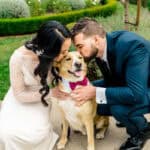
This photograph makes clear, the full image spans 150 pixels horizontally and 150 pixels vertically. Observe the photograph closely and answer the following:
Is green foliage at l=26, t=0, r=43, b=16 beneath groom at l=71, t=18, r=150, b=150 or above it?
beneath

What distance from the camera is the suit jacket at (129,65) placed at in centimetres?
448

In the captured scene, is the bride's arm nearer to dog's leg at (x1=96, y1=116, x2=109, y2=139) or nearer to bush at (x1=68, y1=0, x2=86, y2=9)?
dog's leg at (x1=96, y1=116, x2=109, y2=139)

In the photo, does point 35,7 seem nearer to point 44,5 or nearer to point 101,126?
point 44,5

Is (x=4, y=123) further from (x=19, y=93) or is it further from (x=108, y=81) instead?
(x=108, y=81)

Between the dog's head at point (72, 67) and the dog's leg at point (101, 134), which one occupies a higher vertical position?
the dog's head at point (72, 67)

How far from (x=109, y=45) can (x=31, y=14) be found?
20.6 feet

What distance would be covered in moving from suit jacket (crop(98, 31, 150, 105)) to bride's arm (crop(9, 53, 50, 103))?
68cm

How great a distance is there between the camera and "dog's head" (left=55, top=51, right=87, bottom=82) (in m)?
4.47

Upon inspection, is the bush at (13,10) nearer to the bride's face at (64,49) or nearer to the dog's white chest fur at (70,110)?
the dog's white chest fur at (70,110)

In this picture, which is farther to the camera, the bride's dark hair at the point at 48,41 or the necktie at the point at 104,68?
the necktie at the point at 104,68

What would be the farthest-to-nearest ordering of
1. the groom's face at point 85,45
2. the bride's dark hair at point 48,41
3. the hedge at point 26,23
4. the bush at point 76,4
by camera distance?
1. the bush at point 76,4
2. the hedge at point 26,23
3. the groom's face at point 85,45
4. the bride's dark hair at point 48,41

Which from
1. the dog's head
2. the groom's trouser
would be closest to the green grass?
the dog's head

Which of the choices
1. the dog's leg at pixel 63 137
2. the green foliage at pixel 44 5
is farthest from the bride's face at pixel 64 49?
the green foliage at pixel 44 5

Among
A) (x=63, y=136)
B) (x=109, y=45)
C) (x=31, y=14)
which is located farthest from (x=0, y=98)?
(x=31, y=14)
